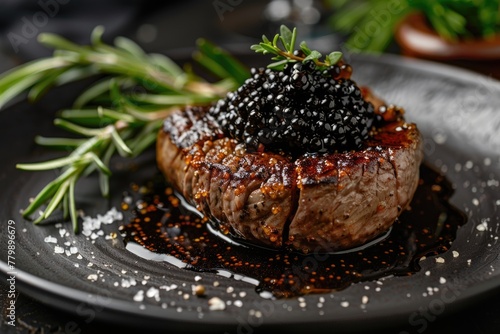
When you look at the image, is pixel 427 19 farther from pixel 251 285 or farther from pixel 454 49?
pixel 251 285

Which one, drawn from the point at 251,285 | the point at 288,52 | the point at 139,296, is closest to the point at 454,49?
the point at 288,52

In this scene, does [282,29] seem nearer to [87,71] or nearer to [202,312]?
[202,312]

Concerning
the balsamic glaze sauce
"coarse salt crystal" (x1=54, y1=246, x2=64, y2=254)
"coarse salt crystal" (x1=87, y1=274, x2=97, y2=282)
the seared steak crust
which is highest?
the seared steak crust

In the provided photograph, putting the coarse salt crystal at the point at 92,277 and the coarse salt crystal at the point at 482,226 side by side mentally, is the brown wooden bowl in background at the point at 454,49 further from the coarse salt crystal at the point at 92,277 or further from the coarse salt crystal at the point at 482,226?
the coarse salt crystal at the point at 92,277

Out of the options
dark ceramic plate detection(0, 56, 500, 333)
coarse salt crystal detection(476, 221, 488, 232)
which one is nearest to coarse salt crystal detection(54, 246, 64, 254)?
dark ceramic plate detection(0, 56, 500, 333)

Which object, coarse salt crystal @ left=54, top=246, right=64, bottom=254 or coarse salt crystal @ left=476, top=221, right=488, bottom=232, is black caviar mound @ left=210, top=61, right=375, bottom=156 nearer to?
coarse salt crystal @ left=476, top=221, right=488, bottom=232

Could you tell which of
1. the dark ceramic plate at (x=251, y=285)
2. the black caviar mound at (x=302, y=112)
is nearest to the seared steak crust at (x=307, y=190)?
the black caviar mound at (x=302, y=112)

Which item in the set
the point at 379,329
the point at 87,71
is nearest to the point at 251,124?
the point at 379,329
